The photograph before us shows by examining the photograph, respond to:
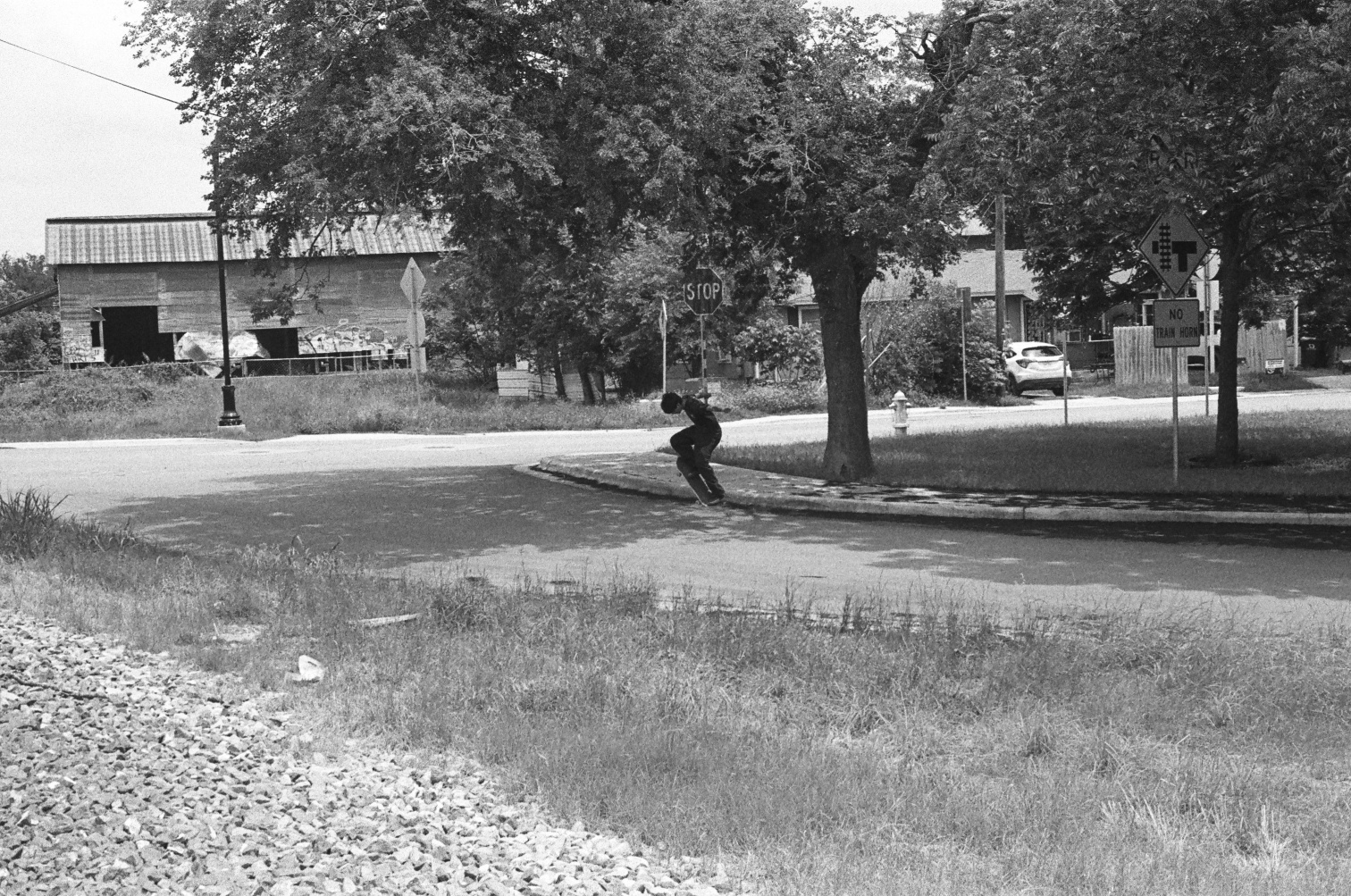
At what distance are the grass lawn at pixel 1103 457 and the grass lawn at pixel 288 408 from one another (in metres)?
10.9

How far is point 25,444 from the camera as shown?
29.7m

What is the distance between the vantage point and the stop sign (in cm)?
1956

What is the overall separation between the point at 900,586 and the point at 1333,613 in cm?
302

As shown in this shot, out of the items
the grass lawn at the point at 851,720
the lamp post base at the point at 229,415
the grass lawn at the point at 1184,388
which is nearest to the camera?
the grass lawn at the point at 851,720

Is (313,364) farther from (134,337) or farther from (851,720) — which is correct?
(851,720)

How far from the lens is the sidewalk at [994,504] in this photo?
46.6 ft

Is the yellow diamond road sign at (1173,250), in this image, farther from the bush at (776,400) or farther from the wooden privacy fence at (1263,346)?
the wooden privacy fence at (1263,346)

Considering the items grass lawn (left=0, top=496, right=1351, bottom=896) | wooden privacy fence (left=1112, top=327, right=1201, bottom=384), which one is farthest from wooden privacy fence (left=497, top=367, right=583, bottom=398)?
grass lawn (left=0, top=496, right=1351, bottom=896)

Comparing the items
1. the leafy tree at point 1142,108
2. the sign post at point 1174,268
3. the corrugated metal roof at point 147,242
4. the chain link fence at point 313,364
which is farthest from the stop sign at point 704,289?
the corrugated metal roof at point 147,242

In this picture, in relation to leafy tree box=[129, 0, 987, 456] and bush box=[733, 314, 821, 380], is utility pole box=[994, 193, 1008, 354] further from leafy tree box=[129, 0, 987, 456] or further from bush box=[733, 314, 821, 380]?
leafy tree box=[129, 0, 987, 456]

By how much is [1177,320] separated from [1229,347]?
14.1ft

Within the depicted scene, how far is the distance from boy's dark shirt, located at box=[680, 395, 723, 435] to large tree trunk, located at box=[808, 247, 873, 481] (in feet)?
8.09

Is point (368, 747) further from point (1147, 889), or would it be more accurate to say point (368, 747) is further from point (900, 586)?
point (900, 586)

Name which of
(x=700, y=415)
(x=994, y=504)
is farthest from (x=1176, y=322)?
(x=700, y=415)
